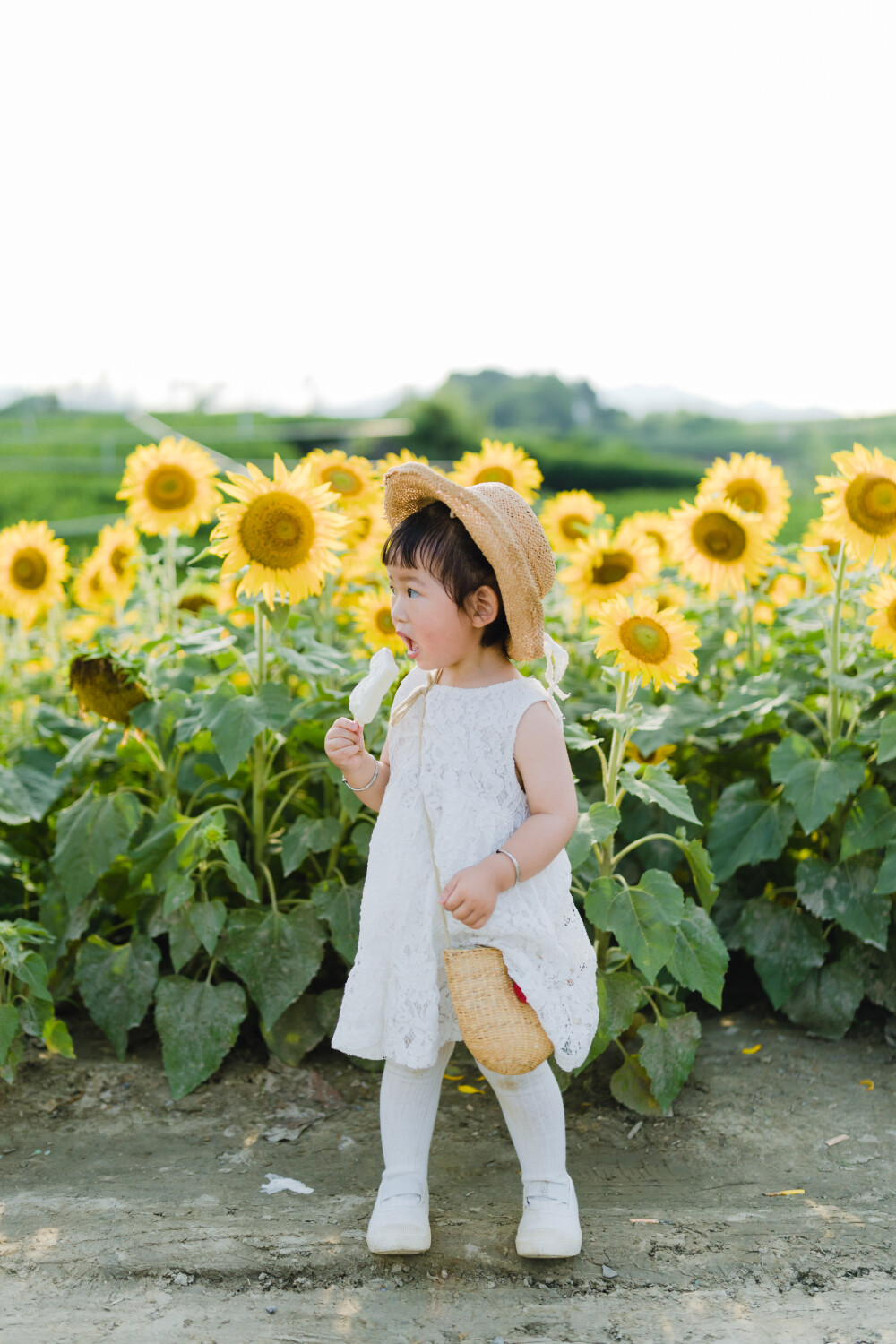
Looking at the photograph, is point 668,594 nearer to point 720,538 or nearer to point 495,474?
point 720,538

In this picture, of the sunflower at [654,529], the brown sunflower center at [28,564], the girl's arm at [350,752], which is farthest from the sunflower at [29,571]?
the girl's arm at [350,752]

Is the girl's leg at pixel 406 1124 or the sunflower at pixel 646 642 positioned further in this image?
the sunflower at pixel 646 642

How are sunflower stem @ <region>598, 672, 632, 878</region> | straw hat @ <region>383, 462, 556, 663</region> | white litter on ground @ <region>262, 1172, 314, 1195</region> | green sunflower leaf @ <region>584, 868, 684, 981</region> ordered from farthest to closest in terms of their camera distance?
sunflower stem @ <region>598, 672, 632, 878</region> < green sunflower leaf @ <region>584, 868, 684, 981</region> < white litter on ground @ <region>262, 1172, 314, 1195</region> < straw hat @ <region>383, 462, 556, 663</region>

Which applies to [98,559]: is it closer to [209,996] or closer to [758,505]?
[209,996]

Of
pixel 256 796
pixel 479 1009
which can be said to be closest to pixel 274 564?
pixel 256 796

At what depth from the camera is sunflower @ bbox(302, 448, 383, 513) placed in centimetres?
376

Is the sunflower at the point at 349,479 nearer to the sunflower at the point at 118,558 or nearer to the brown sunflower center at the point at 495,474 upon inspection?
the brown sunflower center at the point at 495,474

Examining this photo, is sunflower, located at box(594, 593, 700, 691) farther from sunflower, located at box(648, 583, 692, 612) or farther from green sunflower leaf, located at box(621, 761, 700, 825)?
sunflower, located at box(648, 583, 692, 612)

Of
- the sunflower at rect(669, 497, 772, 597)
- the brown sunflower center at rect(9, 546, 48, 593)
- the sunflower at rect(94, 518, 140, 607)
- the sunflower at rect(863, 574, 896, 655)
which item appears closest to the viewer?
the sunflower at rect(863, 574, 896, 655)

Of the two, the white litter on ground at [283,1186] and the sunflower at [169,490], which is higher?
the sunflower at [169,490]

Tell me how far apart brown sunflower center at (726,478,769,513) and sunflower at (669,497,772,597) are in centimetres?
22

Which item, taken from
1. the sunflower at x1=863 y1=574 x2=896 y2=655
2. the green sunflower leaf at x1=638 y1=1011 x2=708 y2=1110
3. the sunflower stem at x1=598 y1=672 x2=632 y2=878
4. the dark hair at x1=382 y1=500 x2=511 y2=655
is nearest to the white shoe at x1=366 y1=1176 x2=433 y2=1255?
the green sunflower leaf at x1=638 y1=1011 x2=708 y2=1110

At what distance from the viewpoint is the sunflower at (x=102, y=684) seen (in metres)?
3.32

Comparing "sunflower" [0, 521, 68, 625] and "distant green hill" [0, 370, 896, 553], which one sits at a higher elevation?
"distant green hill" [0, 370, 896, 553]
